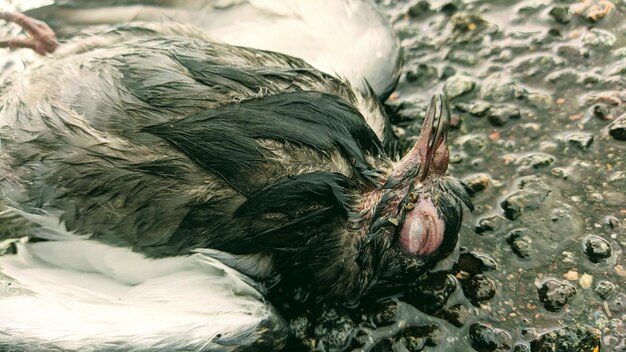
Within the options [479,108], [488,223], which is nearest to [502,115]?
[479,108]

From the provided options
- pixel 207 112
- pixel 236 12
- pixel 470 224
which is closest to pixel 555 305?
pixel 470 224

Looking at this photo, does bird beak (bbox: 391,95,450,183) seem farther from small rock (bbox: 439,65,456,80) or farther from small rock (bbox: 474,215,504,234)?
small rock (bbox: 439,65,456,80)

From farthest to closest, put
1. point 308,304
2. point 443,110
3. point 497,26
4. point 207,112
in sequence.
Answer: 1. point 497,26
2. point 308,304
3. point 443,110
4. point 207,112

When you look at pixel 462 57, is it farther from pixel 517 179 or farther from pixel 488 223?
pixel 488 223

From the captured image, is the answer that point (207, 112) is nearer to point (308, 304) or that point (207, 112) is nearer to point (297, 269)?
point (297, 269)

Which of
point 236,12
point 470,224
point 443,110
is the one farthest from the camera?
point 236,12
